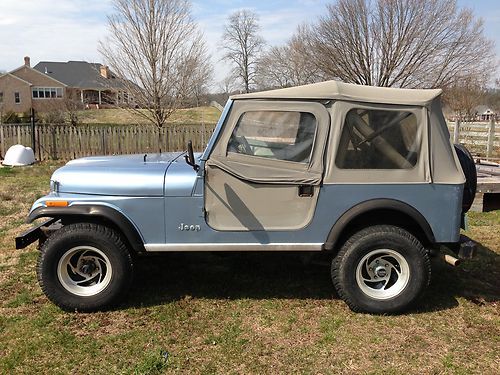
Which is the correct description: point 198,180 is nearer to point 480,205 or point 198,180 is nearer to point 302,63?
point 480,205

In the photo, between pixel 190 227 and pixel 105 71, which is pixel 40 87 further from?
pixel 190 227

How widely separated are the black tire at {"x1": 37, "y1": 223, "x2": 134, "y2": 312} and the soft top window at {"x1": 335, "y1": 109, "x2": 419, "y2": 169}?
204cm

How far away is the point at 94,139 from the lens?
52.4ft

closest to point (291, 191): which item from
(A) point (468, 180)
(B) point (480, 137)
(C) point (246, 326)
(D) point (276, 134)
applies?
(D) point (276, 134)

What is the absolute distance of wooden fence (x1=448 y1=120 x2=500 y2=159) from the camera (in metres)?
16.3

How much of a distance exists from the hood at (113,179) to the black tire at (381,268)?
1683mm

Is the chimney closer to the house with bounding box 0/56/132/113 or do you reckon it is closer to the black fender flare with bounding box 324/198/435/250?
the black fender flare with bounding box 324/198/435/250

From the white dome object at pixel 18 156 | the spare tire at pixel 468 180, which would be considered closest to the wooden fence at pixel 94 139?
the white dome object at pixel 18 156

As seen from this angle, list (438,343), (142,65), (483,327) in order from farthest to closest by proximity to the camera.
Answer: (142,65), (483,327), (438,343)

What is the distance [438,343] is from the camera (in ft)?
11.6

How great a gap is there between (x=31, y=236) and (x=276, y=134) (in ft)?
7.60

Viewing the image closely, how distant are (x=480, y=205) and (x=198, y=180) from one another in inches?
196

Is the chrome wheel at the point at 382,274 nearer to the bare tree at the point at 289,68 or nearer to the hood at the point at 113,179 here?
the hood at the point at 113,179

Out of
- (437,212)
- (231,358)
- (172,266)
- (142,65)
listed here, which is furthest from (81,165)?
(142,65)
